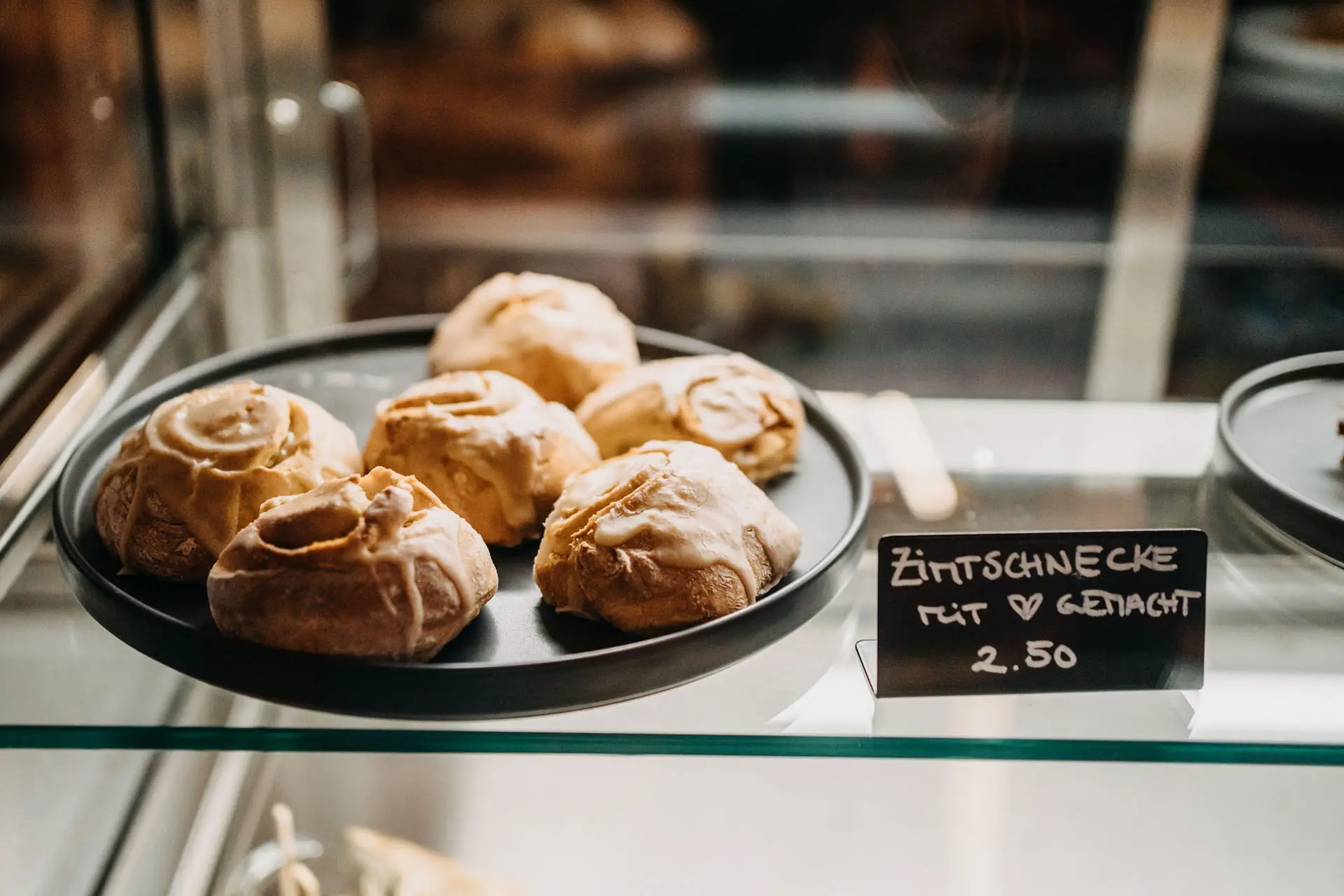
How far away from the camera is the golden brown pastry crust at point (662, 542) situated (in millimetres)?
671

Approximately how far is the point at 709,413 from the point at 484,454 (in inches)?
6.3

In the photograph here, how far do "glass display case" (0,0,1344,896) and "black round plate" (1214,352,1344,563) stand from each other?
0.03 metres

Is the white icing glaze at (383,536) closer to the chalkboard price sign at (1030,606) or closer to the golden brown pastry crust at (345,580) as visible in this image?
the golden brown pastry crust at (345,580)

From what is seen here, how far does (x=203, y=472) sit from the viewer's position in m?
0.73

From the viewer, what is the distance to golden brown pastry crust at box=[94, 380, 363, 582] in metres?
0.72

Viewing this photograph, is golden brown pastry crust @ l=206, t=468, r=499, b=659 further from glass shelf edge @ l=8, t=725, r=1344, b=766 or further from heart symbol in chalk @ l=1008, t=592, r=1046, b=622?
heart symbol in chalk @ l=1008, t=592, r=1046, b=622

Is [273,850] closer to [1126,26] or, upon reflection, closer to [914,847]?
[914,847]

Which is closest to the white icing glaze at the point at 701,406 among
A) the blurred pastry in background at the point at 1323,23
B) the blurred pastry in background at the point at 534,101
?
the blurred pastry in background at the point at 534,101

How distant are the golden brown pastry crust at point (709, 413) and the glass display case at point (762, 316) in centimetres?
9

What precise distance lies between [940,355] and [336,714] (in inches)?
30.8

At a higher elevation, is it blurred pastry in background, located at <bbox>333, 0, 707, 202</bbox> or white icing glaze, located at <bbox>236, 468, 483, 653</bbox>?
blurred pastry in background, located at <bbox>333, 0, 707, 202</bbox>

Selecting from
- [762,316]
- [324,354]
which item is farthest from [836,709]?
[762,316]

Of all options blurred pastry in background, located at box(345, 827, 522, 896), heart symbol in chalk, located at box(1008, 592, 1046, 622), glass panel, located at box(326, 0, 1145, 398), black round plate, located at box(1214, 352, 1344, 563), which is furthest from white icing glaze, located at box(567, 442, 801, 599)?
glass panel, located at box(326, 0, 1145, 398)

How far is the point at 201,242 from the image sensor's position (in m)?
1.23
